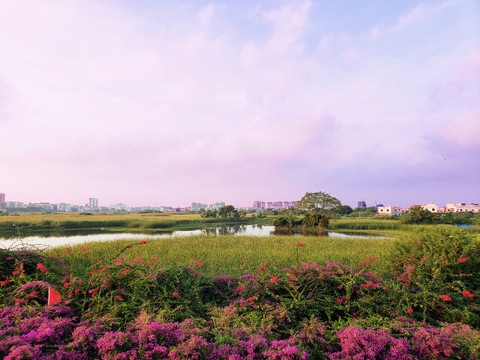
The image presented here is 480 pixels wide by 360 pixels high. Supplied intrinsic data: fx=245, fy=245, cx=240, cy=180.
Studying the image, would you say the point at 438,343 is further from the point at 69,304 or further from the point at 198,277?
the point at 69,304

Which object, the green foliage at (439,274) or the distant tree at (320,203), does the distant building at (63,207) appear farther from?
the green foliage at (439,274)

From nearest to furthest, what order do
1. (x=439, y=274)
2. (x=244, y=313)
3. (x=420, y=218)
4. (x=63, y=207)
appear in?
(x=244, y=313) < (x=439, y=274) < (x=420, y=218) < (x=63, y=207)

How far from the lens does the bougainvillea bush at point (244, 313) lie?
2035 mm

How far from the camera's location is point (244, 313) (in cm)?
294

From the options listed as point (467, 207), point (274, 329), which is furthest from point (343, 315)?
point (467, 207)

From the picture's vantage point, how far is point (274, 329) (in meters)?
2.69

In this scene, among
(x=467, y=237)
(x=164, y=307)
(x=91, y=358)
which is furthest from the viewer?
(x=467, y=237)

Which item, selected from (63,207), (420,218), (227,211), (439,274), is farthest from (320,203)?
(63,207)

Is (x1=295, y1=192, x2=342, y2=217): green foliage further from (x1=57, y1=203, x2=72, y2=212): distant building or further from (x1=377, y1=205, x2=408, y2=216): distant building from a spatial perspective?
(x1=57, y1=203, x2=72, y2=212): distant building

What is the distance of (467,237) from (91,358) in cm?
631

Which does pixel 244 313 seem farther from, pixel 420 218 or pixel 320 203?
pixel 320 203

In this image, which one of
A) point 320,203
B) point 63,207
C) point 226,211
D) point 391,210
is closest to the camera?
point 320,203

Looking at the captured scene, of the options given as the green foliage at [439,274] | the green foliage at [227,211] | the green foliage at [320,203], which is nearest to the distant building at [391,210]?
the green foliage at [320,203]

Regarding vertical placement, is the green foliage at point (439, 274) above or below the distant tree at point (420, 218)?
above
